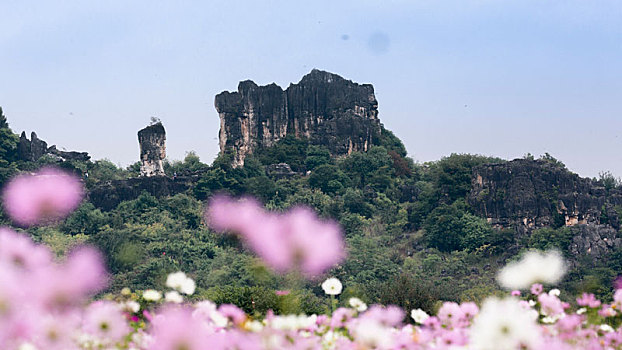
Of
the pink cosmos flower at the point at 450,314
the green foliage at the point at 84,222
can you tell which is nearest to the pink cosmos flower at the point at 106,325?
the pink cosmos flower at the point at 450,314

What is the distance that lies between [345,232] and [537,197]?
33.0 ft

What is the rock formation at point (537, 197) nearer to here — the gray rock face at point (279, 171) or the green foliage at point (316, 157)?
the gray rock face at point (279, 171)

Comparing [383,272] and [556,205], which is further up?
[556,205]

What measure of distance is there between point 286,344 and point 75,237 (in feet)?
119

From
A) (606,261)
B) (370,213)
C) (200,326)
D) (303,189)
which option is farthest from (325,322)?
(303,189)

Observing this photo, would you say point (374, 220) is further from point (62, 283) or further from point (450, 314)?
point (62, 283)

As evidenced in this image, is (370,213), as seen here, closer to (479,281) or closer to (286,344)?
(479,281)

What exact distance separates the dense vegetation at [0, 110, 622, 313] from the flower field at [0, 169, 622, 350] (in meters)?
13.2

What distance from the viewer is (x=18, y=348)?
12.4ft

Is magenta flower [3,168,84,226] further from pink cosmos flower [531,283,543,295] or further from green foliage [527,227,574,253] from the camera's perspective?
green foliage [527,227,574,253]

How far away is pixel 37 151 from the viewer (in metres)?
52.2

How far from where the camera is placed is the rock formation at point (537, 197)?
37.3 metres

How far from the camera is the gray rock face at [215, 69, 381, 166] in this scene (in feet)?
189

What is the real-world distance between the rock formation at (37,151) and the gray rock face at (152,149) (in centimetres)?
684
